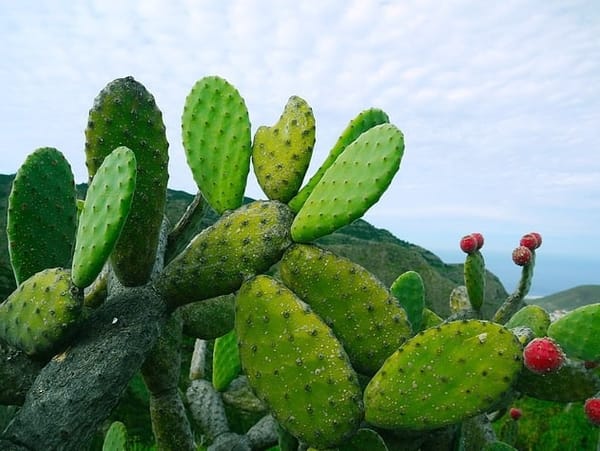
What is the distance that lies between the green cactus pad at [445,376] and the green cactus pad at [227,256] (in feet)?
1.13

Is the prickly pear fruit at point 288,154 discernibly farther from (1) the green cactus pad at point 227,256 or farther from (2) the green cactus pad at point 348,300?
(2) the green cactus pad at point 348,300

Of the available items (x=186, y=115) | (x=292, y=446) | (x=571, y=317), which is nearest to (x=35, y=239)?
(x=186, y=115)

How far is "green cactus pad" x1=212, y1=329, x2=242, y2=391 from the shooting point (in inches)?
86.7

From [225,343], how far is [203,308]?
17.6 inches

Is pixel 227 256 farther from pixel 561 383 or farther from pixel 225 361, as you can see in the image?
pixel 225 361

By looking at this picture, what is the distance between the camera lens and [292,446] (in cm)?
169

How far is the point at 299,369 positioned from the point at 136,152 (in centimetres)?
58

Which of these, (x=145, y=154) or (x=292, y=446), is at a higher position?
(x=145, y=154)

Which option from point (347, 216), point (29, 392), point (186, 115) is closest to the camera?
point (29, 392)

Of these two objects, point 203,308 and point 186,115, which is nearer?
point 186,115

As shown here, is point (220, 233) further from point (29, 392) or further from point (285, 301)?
point (29, 392)

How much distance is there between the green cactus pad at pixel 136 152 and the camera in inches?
51.6

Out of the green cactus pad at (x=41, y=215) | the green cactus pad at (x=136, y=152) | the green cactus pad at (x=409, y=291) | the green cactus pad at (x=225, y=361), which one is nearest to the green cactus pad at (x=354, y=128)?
the green cactus pad at (x=136, y=152)

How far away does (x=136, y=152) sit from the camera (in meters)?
1.34
